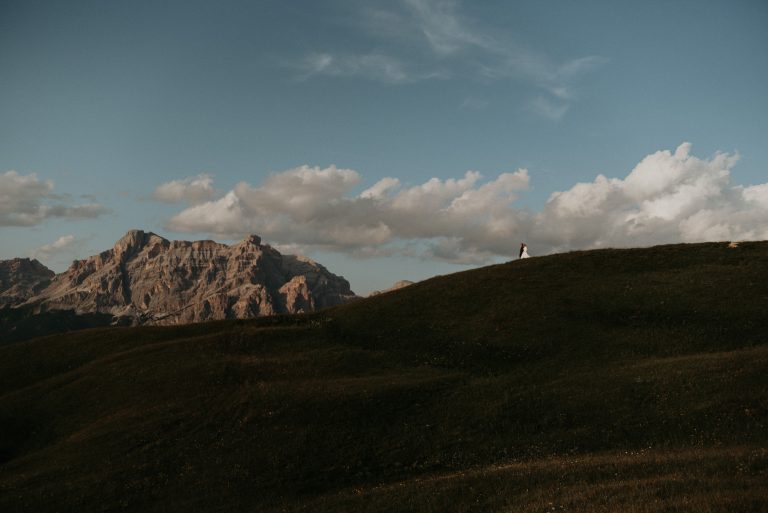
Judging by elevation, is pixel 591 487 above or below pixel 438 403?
below

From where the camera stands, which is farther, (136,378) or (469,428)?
(136,378)

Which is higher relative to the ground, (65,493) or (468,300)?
(468,300)

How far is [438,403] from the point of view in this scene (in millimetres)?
42250

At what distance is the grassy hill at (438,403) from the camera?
27.8 meters

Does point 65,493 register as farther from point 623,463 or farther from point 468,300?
point 468,300

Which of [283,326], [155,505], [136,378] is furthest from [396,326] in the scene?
[155,505]

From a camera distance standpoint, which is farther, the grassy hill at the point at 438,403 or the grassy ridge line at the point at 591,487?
the grassy hill at the point at 438,403

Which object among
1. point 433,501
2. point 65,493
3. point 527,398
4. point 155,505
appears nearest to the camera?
point 433,501

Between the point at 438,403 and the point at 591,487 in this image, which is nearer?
the point at 591,487

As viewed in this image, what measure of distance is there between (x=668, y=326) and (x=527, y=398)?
2029 centimetres

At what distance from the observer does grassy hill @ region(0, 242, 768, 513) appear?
2778 centimetres

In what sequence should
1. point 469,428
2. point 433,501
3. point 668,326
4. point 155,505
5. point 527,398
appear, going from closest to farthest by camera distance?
point 433,501
point 155,505
point 469,428
point 527,398
point 668,326

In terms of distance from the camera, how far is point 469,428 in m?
38.0

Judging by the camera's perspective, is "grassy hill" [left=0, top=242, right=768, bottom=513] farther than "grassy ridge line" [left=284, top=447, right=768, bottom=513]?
Yes
